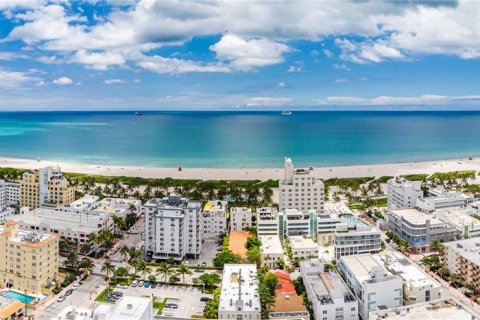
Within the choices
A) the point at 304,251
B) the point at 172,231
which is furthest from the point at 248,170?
the point at 172,231

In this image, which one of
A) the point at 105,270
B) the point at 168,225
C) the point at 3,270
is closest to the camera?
the point at 3,270

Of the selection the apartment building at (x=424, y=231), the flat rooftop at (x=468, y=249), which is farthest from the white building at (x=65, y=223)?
the flat rooftop at (x=468, y=249)

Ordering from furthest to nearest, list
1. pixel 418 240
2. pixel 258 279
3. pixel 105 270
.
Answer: pixel 418 240
pixel 105 270
pixel 258 279

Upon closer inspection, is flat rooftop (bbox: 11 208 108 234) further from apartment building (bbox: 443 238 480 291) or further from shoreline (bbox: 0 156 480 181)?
shoreline (bbox: 0 156 480 181)

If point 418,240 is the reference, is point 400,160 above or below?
above

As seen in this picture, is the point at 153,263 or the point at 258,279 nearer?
the point at 258,279

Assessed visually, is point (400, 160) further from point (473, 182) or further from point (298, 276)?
point (298, 276)

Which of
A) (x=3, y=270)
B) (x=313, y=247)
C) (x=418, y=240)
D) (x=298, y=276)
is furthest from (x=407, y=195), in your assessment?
(x=3, y=270)

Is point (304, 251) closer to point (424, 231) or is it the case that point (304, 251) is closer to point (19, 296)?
point (424, 231)
